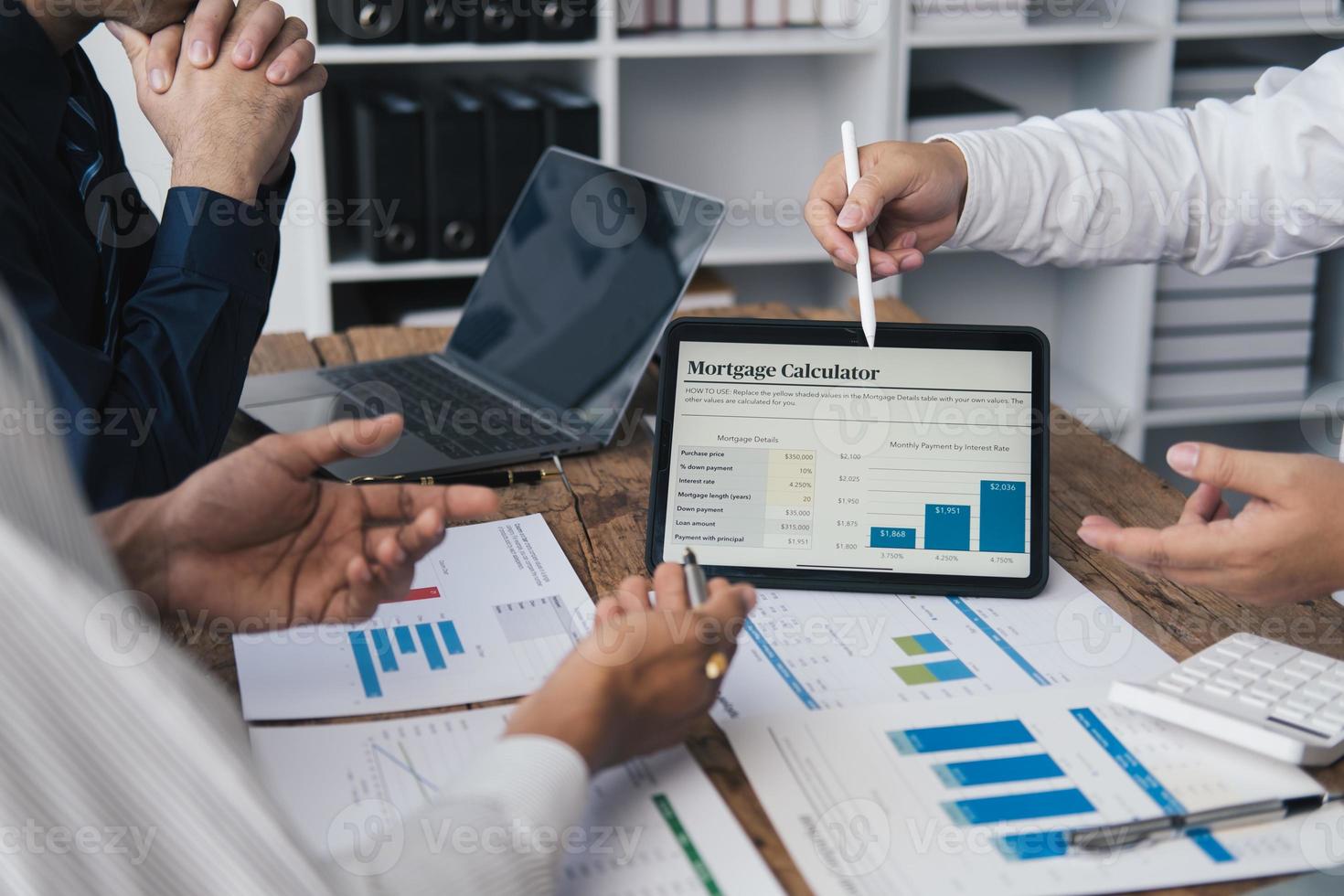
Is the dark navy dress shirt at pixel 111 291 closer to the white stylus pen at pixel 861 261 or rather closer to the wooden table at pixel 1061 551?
the wooden table at pixel 1061 551

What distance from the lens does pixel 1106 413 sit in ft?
8.29

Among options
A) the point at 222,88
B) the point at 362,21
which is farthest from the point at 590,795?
the point at 362,21

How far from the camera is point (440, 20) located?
208cm

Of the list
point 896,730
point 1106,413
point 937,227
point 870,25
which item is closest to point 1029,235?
point 937,227

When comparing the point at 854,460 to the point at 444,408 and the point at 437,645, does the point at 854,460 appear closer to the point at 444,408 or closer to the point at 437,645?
the point at 437,645

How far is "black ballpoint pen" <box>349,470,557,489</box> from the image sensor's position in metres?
1.07

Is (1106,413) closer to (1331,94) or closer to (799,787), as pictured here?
(1331,94)

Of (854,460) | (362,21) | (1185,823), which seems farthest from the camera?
(362,21)

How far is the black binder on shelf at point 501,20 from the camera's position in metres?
2.08

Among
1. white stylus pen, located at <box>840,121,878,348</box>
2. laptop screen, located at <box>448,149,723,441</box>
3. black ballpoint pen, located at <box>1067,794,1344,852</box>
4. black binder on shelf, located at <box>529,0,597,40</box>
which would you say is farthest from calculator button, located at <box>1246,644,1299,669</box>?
black binder on shelf, located at <box>529,0,597,40</box>

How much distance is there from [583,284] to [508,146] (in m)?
0.92

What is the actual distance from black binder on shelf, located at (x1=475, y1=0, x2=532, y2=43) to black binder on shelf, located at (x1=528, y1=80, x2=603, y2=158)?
0.13m

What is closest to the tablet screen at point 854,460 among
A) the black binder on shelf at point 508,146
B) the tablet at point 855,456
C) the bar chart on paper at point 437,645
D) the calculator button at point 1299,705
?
the tablet at point 855,456

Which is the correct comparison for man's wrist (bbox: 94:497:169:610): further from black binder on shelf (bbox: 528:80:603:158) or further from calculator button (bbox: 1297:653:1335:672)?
black binder on shelf (bbox: 528:80:603:158)
